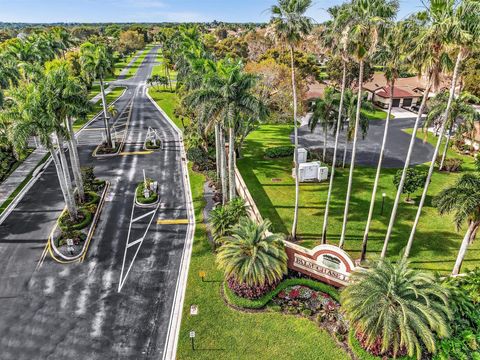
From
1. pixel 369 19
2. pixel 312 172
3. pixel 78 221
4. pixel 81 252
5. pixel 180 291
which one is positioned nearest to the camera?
pixel 369 19

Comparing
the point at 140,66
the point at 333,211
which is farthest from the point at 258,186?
the point at 140,66

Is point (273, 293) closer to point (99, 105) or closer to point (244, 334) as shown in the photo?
A: point (244, 334)

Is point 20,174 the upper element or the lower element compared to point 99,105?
lower

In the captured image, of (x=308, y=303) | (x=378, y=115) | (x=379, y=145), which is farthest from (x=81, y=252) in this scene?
(x=378, y=115)

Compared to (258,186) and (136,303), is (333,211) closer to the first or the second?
(258,186)

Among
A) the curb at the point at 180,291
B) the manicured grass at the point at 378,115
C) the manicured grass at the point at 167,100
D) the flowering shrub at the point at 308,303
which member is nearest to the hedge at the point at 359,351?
the flowering shrub at the point at 308,303

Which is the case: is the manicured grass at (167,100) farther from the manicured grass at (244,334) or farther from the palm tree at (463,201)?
the palm tree at (463,201)

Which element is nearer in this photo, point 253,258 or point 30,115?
point 253,258
